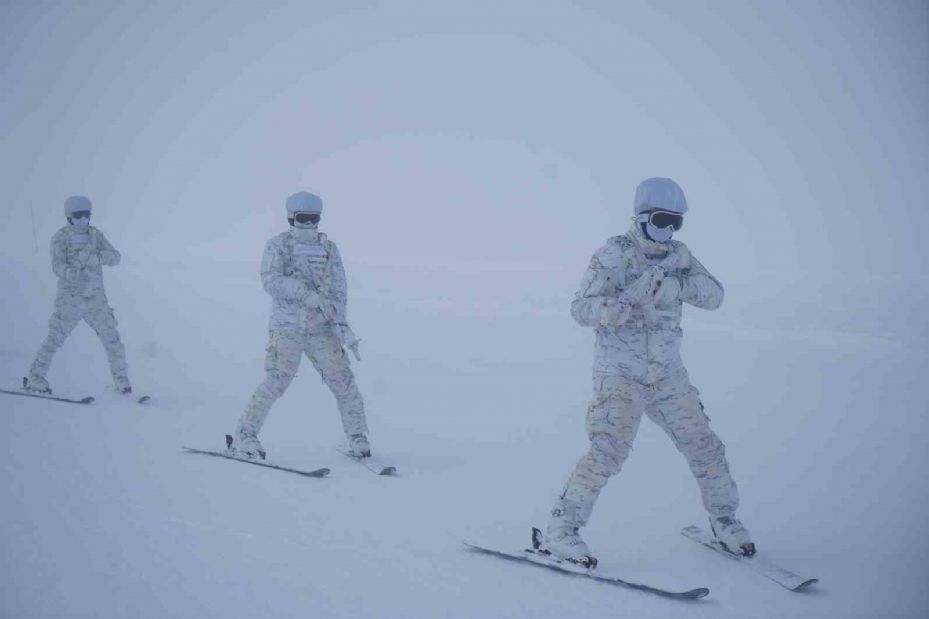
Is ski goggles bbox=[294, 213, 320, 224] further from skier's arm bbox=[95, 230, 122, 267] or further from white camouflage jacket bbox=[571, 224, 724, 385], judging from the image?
skier's arm bbox=[95, 230, 122, 267]

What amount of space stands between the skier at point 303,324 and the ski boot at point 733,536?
3.45 m

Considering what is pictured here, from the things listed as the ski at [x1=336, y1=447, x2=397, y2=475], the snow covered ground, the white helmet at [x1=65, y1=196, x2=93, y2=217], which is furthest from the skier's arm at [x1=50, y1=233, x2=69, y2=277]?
the ski at [x1=336, y1=447, x2=397, y2=475]

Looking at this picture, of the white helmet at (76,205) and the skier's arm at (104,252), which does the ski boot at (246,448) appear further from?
the white helmet at (76,205)

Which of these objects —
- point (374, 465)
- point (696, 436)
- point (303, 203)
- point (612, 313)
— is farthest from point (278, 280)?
point (696, 436)

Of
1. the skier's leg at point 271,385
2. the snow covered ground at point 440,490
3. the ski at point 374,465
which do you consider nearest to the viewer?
the snow covered ground at point 440,490

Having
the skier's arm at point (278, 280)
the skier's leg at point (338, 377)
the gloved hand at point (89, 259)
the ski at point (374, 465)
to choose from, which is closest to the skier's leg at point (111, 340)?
the gloved hand at point (89, 259)

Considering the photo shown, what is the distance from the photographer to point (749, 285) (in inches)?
922

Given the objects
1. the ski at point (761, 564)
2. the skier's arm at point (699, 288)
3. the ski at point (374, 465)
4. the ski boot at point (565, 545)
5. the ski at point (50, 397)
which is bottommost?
the ski boot at point (565, 545)

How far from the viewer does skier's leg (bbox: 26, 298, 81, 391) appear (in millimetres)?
8750

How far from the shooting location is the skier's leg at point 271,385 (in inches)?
242

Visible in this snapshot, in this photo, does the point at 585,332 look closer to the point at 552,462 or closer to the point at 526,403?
the point at 526,403

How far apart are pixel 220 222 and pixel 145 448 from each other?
17766 cm

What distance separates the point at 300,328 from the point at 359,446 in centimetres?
133

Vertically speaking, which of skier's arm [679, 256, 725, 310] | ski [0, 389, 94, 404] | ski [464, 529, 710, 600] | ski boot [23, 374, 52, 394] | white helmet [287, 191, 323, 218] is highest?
white helmet [287, 191, 323, 218]
